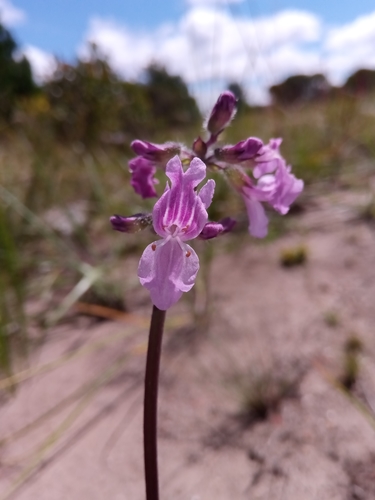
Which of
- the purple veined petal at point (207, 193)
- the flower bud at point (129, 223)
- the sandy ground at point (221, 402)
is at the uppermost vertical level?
the purple veined petal at point (207, 193)

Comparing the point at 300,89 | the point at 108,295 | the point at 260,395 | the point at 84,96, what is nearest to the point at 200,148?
the point at 260,395

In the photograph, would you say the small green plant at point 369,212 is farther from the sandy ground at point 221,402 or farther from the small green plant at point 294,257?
the small green plant at point 294,257

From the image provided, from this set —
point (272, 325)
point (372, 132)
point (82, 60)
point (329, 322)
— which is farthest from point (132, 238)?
point (82, 60)

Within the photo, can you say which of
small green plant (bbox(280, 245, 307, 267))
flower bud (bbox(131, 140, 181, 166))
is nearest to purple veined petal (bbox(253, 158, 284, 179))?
flower bud (bbox(131, 140, 181, 166))

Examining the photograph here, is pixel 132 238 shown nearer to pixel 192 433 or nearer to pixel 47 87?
pixel 192 433

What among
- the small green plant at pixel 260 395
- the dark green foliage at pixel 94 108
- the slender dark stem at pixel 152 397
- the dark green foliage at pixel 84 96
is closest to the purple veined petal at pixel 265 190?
the slender dark stem at pixel 152 397

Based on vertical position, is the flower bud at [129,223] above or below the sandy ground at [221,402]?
above

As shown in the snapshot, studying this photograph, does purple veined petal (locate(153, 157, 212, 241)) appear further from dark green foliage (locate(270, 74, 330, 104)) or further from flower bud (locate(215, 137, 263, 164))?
dark green foliage (locate(270, 74, 330, 104))
